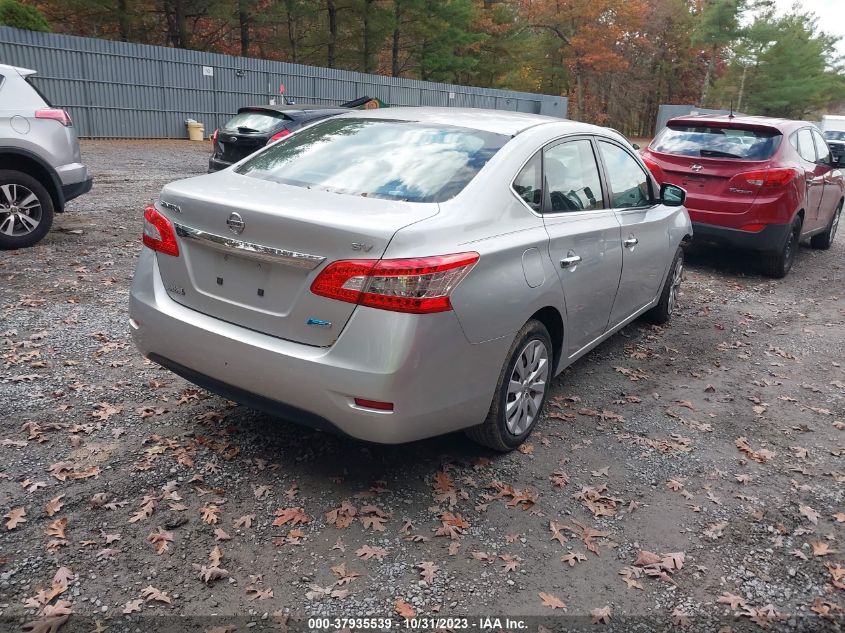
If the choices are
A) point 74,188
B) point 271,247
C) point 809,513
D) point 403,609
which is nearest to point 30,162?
point 74,188

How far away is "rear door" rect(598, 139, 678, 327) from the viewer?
16.1ft

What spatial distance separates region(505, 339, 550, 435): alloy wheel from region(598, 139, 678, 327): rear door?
3.72 feet

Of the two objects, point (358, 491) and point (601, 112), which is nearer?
point (358, 491)

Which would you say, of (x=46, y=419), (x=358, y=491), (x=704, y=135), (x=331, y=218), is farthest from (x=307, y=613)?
(x=704, y=135)

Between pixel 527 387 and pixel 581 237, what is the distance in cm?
96

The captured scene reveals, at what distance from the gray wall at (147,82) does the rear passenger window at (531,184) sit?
19.8m

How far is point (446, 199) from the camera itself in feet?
11.1

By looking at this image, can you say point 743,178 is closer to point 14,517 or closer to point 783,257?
point 783,257

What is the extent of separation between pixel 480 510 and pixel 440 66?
131 feet

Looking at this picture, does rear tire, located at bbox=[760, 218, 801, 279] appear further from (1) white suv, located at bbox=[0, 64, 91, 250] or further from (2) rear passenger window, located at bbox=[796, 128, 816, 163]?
(1) white suv, located at bbox=[0, 64, 91, 250]

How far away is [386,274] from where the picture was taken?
9.70 feet

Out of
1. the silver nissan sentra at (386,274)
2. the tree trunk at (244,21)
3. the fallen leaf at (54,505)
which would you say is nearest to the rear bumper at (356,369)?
the silver nissan sentra at (386,274)

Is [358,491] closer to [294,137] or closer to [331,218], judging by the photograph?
[331,218]

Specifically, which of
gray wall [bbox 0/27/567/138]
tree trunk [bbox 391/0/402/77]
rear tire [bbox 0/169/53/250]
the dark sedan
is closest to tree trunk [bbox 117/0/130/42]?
gray wall [bbox 0/27/567/138]
